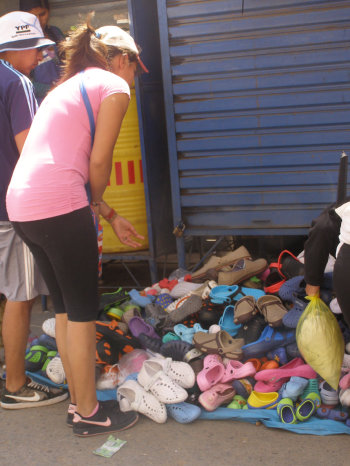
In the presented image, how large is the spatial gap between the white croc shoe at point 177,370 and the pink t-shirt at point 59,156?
103 cm

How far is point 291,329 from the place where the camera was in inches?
125

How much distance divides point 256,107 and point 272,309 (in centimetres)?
150

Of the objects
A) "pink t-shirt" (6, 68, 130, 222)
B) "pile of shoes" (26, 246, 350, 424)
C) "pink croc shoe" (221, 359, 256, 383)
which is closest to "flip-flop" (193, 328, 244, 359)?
"pile of shoes" (26, 246, 350, 424)

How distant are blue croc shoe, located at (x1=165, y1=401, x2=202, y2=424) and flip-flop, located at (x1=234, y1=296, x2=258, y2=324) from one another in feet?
2.00

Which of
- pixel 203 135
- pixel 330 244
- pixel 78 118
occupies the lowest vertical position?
pixel 330 244

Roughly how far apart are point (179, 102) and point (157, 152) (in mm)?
601

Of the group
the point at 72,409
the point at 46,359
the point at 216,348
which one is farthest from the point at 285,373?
the point at 46,359

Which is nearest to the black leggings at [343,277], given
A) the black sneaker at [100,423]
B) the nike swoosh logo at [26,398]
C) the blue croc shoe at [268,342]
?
the blue croc shoe at [268,342]

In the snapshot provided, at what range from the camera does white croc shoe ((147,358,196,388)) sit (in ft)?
9.77

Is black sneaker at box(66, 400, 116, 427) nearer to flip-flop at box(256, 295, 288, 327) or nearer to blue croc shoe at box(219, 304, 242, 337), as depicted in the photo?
blue croc shoe at box(219, 304, 242, 337)

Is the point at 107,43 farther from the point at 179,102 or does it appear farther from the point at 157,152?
the point at 157,152

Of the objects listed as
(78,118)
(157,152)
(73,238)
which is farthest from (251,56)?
(73,238)

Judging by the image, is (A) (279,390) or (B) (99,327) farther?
(B) (99,327)

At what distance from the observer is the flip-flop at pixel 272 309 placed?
3172mm
